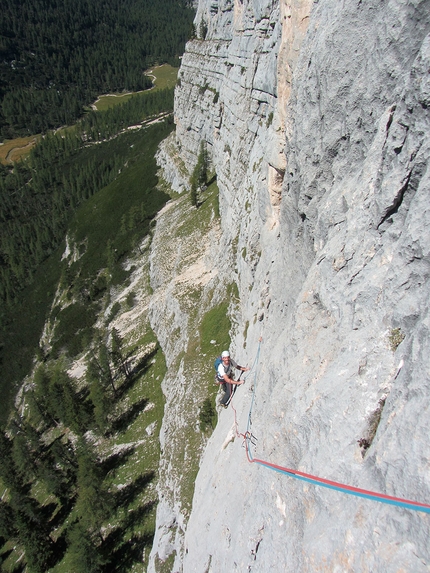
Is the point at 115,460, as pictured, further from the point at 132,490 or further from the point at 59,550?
the point at 59,550

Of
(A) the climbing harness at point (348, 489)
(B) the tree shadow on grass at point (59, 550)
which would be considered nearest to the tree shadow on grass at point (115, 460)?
(B) the tree shadow on grass at point (59, 550)

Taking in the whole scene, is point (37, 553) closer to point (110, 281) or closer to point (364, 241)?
point (110, 281)

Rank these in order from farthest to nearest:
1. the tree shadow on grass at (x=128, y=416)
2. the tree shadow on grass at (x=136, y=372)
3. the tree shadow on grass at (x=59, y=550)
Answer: the tree shadow on grass at (x=136, y=372) < the tree shadow on grass at (x=128, y=416) < the tree shadow on grass at (x=59, y=550)

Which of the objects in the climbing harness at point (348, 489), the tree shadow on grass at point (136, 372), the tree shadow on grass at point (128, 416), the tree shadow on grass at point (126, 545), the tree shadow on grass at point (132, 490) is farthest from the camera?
the tree shadow on grass at point (136, 372)

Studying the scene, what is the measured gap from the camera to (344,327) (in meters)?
9.02

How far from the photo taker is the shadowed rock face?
661 centimetres

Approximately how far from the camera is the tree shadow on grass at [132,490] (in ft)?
121

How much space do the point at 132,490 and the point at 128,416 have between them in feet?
31.7

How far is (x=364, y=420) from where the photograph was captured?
7.44m

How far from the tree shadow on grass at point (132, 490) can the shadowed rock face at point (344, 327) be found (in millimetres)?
21182

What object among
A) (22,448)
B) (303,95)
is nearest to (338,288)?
(303,95)

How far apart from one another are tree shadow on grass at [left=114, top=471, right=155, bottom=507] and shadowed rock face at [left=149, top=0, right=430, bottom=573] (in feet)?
69.5

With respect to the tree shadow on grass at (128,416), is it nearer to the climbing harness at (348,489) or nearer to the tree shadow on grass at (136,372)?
the tree shadow on grass at (136,372)

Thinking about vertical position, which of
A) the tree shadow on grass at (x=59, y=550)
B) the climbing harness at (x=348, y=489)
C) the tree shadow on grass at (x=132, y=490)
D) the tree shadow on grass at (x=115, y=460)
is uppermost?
the climbing harness at (x=348, y=489)
